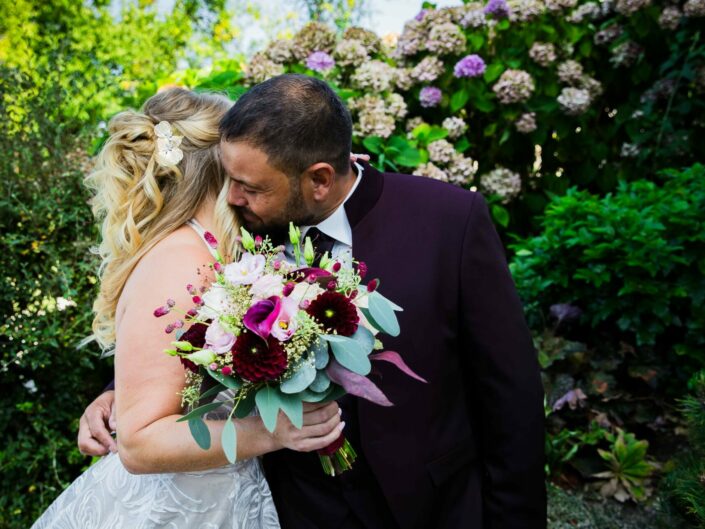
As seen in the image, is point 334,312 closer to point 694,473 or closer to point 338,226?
point 338,226

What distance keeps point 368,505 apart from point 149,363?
2.70 feet

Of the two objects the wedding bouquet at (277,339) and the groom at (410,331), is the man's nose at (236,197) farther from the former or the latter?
the wedding bouquet at (277,339)

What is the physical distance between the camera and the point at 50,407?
358 centimetres

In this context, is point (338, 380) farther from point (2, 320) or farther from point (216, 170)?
point (2, 320)

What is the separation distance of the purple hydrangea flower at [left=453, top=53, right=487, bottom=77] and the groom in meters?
2.46

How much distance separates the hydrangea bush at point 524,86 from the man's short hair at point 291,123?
1.85m

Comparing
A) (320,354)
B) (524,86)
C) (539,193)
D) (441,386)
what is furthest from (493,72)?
(320,354)

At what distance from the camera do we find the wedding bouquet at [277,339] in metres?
1.37

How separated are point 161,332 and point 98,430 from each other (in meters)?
0.80

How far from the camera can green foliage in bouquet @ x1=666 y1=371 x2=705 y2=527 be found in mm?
1945

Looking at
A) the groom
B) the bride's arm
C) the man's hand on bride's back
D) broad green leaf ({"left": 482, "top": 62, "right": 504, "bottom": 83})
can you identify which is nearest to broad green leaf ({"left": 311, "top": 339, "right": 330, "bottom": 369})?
the bride's arm

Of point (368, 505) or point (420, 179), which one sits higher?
point (420, 179)

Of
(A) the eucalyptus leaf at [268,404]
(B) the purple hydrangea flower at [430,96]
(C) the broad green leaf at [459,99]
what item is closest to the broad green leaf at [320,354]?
(A) the eucalyptus leaf at [268,404]

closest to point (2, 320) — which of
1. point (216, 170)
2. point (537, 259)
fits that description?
point (216, 170)
